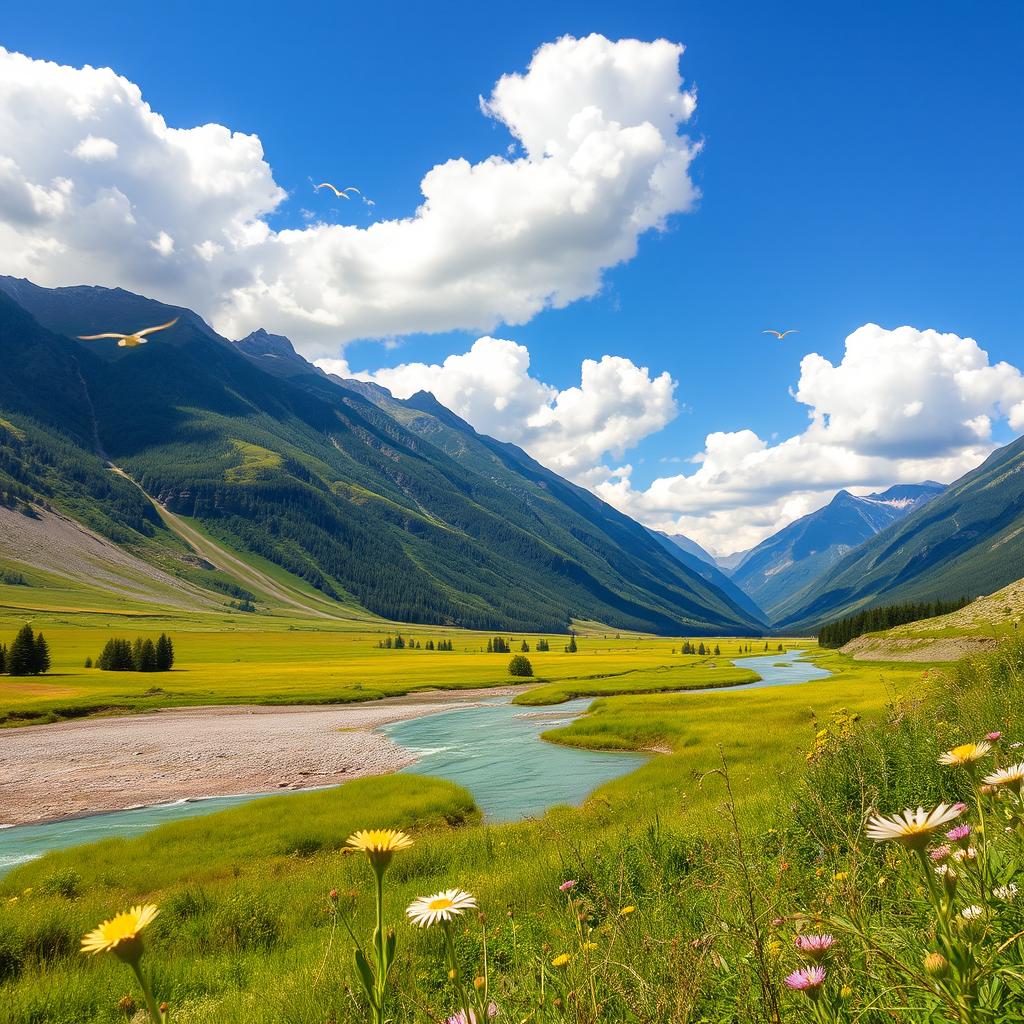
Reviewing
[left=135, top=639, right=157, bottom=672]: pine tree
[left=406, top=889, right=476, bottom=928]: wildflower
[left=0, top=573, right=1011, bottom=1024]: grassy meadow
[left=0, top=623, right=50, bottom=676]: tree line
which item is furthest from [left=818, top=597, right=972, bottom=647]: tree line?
[left=0, top=623, right=50, bottom=676]: tree line

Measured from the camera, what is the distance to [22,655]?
7981 cm

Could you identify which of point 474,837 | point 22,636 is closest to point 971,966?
point 474,837

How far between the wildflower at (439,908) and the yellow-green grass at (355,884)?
990 mm

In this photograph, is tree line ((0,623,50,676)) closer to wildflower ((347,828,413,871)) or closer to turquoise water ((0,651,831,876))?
turquoise water ((0,651,831,876))

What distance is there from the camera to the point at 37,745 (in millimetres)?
43750

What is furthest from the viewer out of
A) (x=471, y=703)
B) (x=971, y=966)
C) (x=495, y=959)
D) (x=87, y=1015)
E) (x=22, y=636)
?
(x=22, y=636)

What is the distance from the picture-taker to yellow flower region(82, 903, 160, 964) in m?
1.82

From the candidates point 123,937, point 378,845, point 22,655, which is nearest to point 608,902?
point 378,845

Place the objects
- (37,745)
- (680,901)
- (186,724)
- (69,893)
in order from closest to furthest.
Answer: (680,901)
(69,893)
(37,745)
(186,724)

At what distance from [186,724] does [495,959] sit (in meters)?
55.4

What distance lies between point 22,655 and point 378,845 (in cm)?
10038

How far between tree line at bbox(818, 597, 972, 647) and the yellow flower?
5182 inches

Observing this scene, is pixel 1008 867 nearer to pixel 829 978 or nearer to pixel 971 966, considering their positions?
pixel 829 978

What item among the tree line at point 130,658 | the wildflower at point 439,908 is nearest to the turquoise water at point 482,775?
the wildflower at point 439,908
